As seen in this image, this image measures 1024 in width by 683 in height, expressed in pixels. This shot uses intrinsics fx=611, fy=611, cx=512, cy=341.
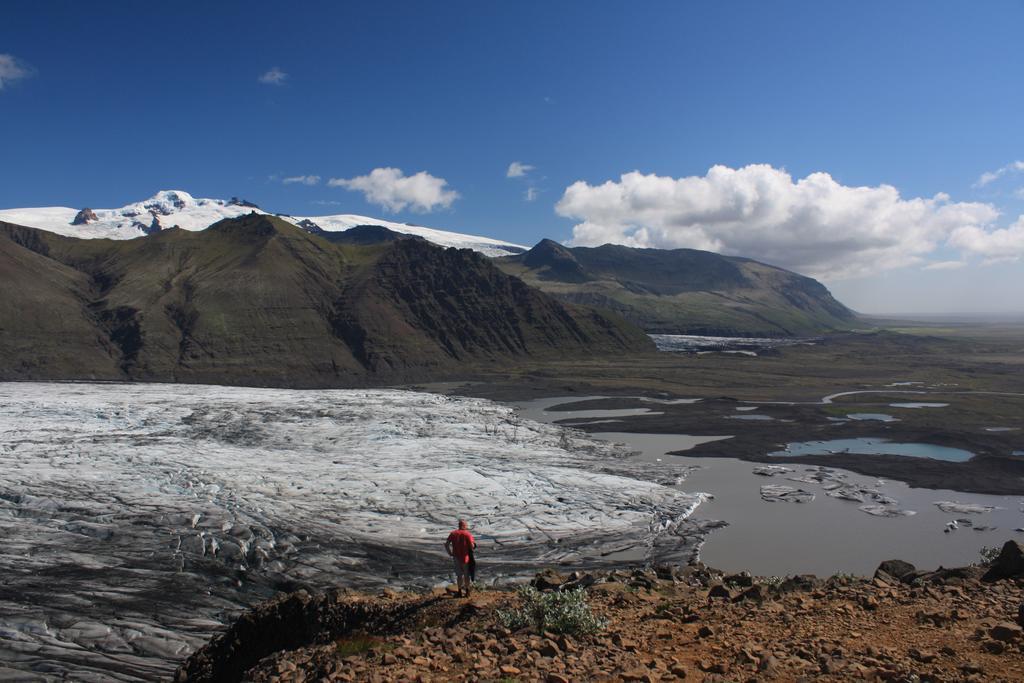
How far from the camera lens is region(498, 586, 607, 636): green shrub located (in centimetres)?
955

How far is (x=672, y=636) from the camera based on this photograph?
9.48 m

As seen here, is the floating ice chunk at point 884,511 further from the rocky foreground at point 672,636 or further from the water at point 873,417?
the water at point 873,417

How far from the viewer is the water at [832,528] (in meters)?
21.1

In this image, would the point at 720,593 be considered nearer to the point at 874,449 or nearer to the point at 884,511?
the point at 884,511

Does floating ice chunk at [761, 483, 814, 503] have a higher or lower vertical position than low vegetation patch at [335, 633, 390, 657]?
lower

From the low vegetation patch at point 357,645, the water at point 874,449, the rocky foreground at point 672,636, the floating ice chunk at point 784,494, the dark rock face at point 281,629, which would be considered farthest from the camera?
the water at point 874,449

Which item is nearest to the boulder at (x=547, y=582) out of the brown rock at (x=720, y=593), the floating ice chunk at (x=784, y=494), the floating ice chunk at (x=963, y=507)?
the brown rock at (x=720, y=593)

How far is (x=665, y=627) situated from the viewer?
9969 mm

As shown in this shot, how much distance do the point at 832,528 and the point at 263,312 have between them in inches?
3238

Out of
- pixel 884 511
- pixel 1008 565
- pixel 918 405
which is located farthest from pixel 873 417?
pixel 1008 565

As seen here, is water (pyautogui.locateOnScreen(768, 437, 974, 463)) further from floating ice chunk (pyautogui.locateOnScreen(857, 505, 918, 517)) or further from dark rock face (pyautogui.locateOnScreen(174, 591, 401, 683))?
dark rock face (pyautogui.locateOnScreen(174, 591, 401, 683))

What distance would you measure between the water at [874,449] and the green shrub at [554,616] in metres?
31.2

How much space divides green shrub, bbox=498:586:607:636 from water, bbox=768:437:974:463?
31.2 metres

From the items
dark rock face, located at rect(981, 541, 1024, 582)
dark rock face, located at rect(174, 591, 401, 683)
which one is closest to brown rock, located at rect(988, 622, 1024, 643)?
dark rock face, located at rect(981, 541, 1024, 582)
